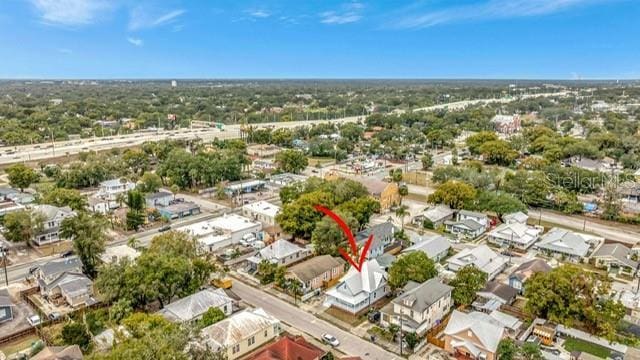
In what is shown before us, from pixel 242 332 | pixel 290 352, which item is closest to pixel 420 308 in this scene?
pixel 290 352

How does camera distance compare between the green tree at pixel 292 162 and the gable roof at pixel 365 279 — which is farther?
the green tree at pixel 292 162

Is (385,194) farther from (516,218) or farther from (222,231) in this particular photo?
(222,231)

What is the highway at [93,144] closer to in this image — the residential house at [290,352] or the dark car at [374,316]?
the residential house at [290,352]

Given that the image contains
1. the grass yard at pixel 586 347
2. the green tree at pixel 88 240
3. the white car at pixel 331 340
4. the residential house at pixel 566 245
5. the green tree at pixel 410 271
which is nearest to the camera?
the grass yard at pixel 586 347

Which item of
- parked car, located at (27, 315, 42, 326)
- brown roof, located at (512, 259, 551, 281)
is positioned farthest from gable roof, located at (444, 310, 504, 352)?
parked car, located at (27, 315, 42, 326)

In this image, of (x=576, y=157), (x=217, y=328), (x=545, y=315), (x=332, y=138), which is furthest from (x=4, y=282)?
(x=576, y=157)

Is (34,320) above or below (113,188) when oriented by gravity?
below

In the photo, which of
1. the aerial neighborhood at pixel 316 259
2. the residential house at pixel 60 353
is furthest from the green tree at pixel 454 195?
the residential house at pixel 60 353
